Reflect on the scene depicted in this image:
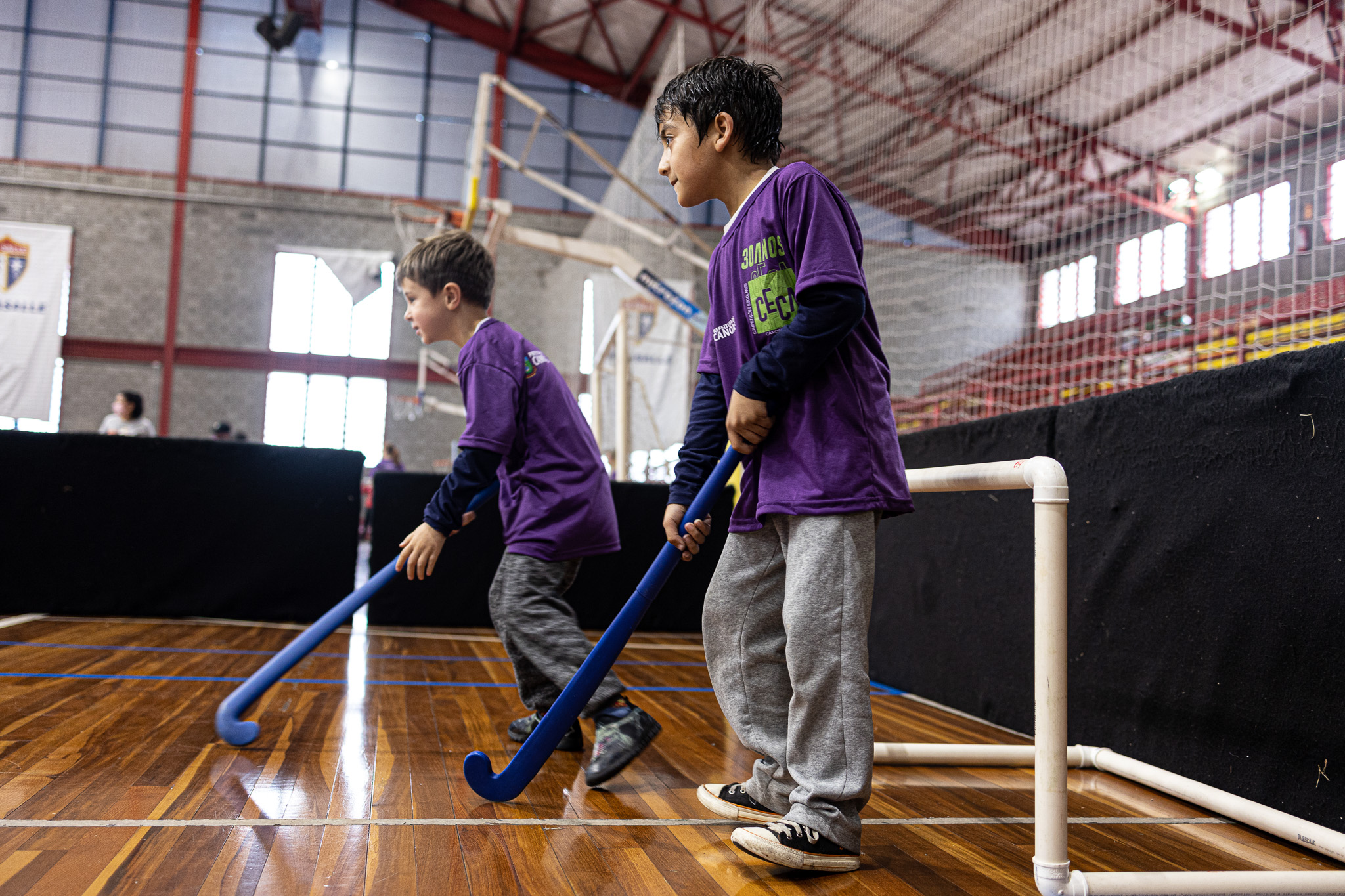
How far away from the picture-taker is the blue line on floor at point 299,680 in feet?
8.11

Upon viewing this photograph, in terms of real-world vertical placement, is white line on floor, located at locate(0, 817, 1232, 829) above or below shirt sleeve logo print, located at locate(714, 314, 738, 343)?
below

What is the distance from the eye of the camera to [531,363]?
6.33ft

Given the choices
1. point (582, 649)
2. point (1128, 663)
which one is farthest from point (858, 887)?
point (1128, 663)

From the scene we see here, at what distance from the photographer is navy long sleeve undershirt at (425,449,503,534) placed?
172 centimetres

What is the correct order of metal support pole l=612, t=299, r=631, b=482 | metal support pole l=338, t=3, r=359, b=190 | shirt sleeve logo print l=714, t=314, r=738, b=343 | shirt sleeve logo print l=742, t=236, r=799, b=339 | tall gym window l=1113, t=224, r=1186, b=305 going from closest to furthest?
shirt sleeve logo print l=742, t=236, r=799, b=339 < shirt sleeve logo print l=714, t=314, r=738, b=343 < metal support pole l=612, t=299, r=631, b=482 < tall gym window l=1113, t=224, r=1186, b=305 < metal support pole l=338, t=3, r=359, b=190

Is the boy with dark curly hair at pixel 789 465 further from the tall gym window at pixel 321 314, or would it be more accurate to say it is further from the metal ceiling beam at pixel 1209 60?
the tall gym window at pixel 321 314

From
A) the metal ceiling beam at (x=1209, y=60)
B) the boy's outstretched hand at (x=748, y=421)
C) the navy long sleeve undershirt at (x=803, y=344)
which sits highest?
the metal ceiling beam at (x=1209, y=60)

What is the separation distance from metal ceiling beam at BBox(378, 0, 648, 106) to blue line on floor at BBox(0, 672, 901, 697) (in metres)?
12.9

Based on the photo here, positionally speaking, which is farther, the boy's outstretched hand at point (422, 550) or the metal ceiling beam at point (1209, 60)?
the metal ceiling beam at point (1209, 60)

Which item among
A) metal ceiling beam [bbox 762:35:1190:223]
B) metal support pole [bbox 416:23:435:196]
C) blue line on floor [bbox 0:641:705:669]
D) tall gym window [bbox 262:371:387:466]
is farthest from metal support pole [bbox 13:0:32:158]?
Result: blue line on floor [bbox 0:641:705:669]

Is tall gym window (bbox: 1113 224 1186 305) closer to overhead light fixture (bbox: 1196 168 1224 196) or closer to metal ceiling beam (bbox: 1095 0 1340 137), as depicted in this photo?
overhead light fixture (bbox: 1196 168 1224 196)

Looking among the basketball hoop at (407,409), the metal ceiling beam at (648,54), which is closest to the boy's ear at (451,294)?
the metal ceiling beam at (648,54)

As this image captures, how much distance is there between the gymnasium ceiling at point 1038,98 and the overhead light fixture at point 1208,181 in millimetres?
79

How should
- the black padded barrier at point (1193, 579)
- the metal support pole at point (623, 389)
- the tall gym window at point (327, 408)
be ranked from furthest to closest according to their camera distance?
the tall gym window at point (327, 408) → the metal support pole at point (623, 389) → the black padded barrier at point (1193, 579)
